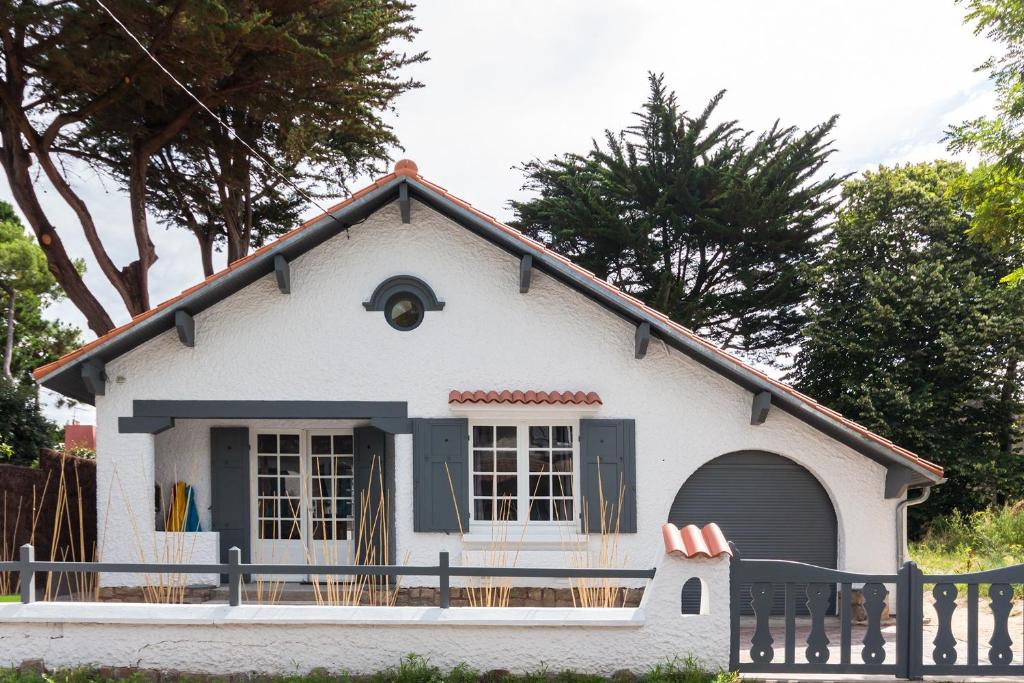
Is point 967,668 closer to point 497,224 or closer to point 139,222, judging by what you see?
point 497,224

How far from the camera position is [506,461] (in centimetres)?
916

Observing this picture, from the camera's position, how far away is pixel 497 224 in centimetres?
862

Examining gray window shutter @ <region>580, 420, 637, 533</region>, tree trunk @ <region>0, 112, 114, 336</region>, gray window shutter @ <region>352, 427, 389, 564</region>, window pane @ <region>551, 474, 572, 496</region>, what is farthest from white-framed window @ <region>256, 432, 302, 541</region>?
tree trunk @ <region>0, 112, 114, 336</region>

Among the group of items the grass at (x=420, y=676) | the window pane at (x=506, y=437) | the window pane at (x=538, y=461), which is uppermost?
the window pane at (x=506, y=437)

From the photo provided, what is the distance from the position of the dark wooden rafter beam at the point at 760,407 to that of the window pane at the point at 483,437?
3.22 meters

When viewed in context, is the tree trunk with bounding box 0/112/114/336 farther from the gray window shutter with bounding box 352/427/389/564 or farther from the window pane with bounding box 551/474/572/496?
the window pane with bounding box 551/474/572/496

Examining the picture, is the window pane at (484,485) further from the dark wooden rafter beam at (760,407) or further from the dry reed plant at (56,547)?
the dry reed plant at (56,547)

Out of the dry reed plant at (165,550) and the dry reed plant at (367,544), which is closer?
the dry reed plant at (165,550)

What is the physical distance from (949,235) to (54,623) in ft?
62.2

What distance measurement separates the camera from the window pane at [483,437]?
9172mm

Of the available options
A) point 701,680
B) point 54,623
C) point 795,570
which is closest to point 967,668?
point 795,570

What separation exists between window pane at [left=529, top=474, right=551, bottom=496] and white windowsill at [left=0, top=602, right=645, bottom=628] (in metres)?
2.68

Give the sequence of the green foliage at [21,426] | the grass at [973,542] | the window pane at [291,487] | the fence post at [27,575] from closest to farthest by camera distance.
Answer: the fence post at [27,575] → the window pane at [291,487] → the grass at [973,542] → the green foliage at [21,426]

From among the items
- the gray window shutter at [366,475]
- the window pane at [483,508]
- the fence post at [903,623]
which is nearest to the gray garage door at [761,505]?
the window pane at [483,508]
